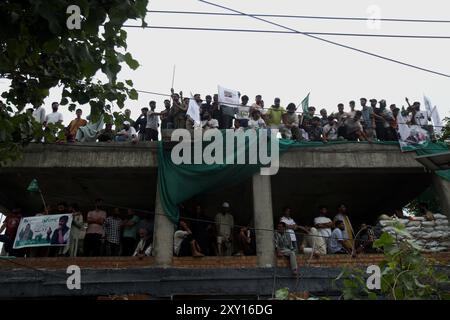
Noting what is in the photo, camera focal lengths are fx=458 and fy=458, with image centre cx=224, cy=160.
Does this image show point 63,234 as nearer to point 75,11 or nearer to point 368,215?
point 75,11

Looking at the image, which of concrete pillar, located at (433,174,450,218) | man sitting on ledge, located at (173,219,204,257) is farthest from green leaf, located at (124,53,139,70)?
concrete pillar, located at (433,174,450,218)

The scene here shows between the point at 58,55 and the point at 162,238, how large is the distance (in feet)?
15.6

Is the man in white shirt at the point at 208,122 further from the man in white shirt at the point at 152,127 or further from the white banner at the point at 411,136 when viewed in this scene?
the white banner at the point at 411,136

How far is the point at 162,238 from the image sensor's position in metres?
8.64

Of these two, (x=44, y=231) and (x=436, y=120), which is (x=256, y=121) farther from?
(x=44, y=231)

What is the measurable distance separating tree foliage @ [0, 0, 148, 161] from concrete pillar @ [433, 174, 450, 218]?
7.27m

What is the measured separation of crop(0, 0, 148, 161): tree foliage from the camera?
3441 mm

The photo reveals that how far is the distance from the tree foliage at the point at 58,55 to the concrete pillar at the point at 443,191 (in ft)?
23.8

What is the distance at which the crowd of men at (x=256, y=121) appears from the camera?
9922 mm

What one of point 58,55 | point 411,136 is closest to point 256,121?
point 411,136

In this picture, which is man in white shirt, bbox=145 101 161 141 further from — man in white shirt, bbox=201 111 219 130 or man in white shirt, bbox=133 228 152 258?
man in white shirt, bbox=133 228 152 258

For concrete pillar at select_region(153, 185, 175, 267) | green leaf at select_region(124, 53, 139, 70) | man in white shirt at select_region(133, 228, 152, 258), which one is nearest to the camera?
green leaf at select_region(124, 53, 139, 70)

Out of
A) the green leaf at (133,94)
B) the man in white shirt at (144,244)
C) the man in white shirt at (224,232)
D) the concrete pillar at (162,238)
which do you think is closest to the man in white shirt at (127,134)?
the concrete pillar at (162,238)

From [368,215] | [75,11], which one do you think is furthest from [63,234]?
[368,215]
